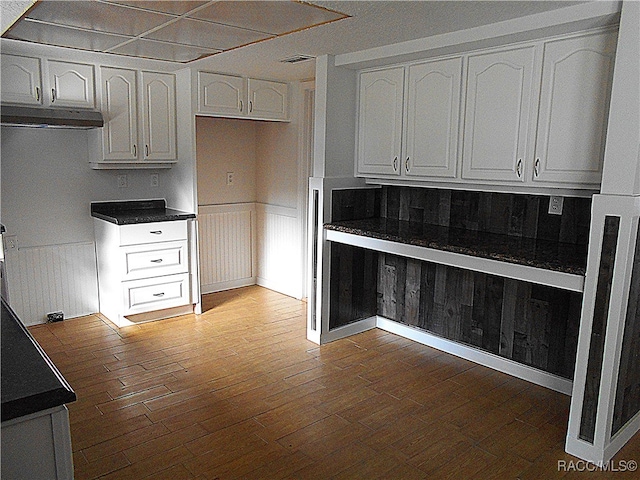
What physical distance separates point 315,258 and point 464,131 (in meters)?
1.45

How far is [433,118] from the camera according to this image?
133 inches

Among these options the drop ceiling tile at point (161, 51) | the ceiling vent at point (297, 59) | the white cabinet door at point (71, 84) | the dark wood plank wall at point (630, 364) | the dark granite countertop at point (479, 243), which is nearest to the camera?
the dark wood plank wall at point (630, 364)

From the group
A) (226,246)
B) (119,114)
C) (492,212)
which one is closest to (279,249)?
(226,246)

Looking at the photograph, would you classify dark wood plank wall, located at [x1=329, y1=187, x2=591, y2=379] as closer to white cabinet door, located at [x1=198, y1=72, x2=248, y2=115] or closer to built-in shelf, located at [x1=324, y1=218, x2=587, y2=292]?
built-in shelf, located at [x1=324, y1=218, x2=587, y2=292]

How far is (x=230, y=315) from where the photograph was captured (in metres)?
4.59

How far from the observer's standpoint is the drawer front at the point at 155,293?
4184 millimetres

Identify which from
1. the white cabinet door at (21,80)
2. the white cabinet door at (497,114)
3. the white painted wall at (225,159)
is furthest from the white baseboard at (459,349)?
the white cabinet door at (21,80)

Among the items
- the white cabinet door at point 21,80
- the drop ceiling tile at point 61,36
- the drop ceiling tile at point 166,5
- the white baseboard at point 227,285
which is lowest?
the white baseboard at point 227,285

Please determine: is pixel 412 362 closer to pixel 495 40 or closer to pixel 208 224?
pixel 495 40

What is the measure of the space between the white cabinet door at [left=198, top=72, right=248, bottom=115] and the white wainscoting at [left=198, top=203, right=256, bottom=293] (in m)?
1.09

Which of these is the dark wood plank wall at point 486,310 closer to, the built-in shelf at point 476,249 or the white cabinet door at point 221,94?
the built-in shelf at point 476,249

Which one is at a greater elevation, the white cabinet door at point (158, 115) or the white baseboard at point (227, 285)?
the white cabinet door at point (158, 115)

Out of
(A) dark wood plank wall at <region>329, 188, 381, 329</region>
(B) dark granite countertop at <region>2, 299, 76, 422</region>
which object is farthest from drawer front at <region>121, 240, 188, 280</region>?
(B) dark granite countertop at <region>2, 299, 76, 422</region>

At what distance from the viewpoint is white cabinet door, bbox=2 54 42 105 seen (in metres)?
3.60
